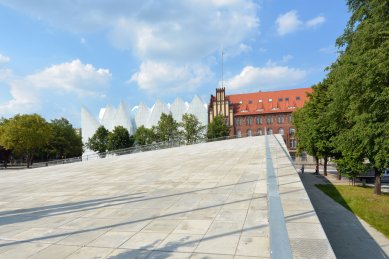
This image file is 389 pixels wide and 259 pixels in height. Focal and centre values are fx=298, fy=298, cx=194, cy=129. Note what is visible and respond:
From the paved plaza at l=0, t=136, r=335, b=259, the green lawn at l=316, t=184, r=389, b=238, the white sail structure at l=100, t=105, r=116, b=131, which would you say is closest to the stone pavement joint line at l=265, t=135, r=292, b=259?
the paved plaza at l=0, t=136, r=335, b=259

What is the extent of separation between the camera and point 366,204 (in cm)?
1802

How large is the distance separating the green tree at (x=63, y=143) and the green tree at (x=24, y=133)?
1315 centimetres

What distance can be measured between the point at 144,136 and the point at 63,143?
57.5ft

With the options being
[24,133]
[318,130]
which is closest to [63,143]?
[24,133]

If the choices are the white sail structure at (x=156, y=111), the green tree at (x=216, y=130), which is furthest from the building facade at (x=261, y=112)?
the white sail structure at (x=156, y=111)

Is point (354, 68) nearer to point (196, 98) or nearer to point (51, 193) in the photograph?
point (51, 193)

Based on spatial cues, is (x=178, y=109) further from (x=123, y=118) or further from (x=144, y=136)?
(x=144, y=136)

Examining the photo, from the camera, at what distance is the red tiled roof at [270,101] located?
77062mm

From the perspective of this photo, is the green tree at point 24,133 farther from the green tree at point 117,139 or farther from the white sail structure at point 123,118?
the white sail structure at point 123,118

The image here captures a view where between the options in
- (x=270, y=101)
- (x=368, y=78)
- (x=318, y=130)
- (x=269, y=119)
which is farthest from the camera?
(x=270, y=101)

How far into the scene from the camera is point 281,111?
75688mm

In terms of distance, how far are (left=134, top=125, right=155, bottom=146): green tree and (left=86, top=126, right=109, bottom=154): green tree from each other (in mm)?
7608

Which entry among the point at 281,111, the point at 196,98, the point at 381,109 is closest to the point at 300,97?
the point at 281,111

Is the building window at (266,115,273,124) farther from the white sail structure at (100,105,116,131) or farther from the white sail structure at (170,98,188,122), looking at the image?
the white sail structure at (100,105,116,131)
